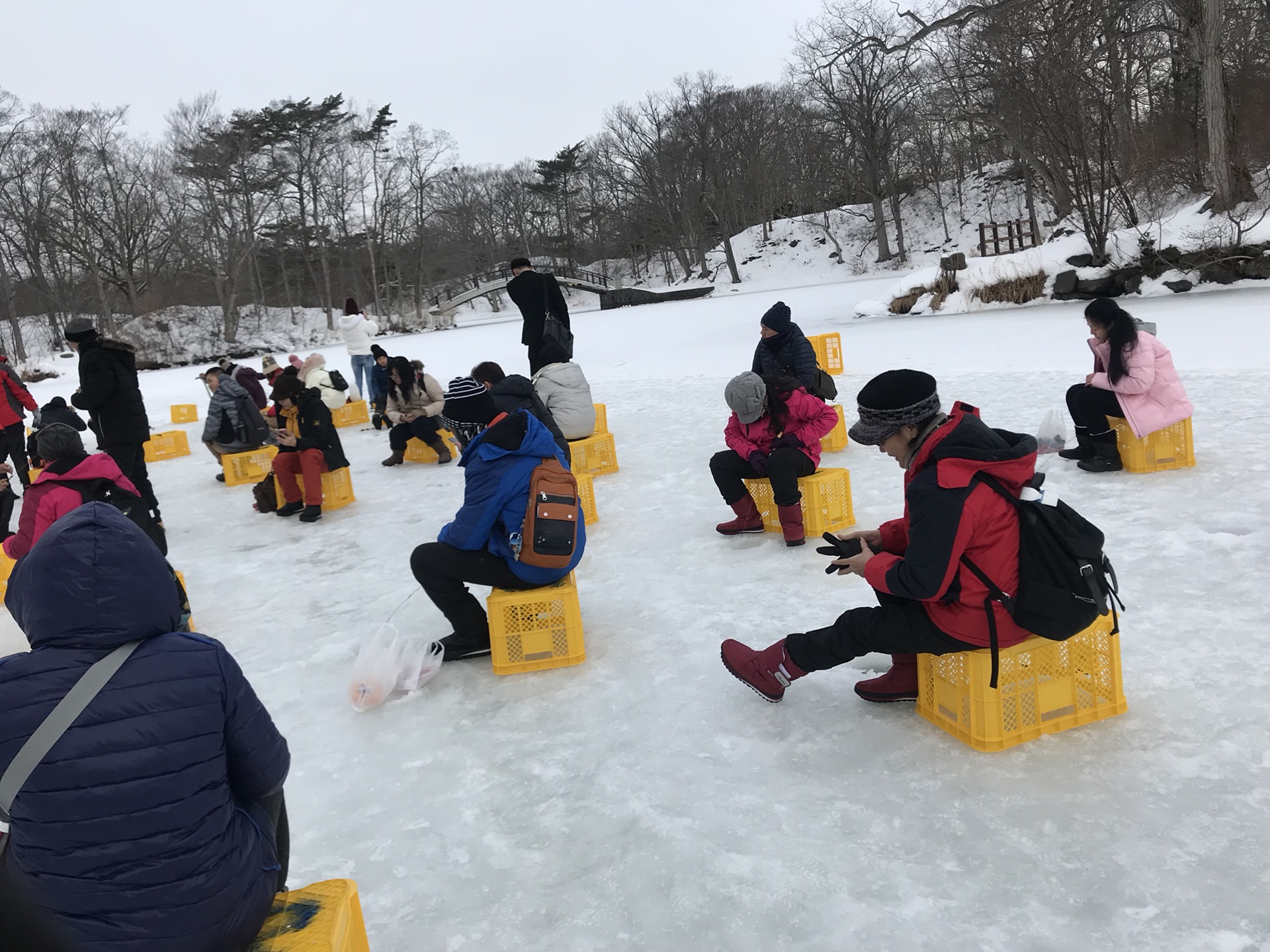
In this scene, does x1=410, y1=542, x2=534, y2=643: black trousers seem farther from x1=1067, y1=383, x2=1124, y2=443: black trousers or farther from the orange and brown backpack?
x1=1067, y1=383, x2=1124, y2=443: black trousers

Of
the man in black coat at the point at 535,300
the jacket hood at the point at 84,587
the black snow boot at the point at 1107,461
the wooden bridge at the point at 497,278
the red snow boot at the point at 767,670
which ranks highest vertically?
the wooden bridge at the point at 497,278

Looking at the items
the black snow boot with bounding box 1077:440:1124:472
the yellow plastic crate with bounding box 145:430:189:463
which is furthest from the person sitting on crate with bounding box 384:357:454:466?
the black snow boot with bounding box 1077:440:1124:472

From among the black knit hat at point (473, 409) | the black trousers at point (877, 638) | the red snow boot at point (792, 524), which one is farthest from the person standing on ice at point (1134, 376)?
the black knit hat at point (473, 409)

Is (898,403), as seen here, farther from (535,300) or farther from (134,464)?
(535,300)

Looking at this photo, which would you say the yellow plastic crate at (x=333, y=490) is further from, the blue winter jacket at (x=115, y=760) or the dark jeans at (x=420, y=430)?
the blue winter jacket at (x=115, y=760)

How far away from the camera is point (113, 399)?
6.00 metres

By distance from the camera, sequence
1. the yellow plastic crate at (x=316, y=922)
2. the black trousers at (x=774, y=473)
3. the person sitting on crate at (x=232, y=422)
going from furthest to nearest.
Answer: the person sitting on crate at (x=232, y=422) < the black trousers at (x=774, y=473) < the yellow plastic crate at (x=316, y=922)

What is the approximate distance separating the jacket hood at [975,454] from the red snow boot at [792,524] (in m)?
2.30

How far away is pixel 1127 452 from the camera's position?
18.2 feet

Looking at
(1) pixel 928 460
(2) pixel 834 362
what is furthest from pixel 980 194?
(1) pixel 928 460

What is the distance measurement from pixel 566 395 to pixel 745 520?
6.88ft

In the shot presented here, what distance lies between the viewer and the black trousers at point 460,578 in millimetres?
3719

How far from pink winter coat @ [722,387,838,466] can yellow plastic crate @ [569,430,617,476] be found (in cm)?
204

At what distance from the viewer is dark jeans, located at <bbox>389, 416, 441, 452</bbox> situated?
27.1ft
